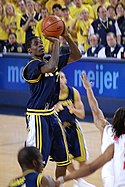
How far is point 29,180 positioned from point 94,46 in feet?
30.6

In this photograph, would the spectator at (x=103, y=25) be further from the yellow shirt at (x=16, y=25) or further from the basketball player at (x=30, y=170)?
the basketball player at (x=30, y=170)

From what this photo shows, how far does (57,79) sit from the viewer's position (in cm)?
733

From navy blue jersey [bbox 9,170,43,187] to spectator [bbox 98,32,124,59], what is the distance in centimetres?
888

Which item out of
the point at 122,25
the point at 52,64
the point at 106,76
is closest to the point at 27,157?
the point at 52,64

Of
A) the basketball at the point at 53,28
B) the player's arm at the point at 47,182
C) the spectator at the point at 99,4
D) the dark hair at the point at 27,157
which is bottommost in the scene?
the player's arm at the point at 47,182

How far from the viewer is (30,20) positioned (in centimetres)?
1557

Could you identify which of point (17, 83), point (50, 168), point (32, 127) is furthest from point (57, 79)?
point (17, 83)

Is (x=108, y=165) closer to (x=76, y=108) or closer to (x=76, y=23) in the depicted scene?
(x=76, y=108)

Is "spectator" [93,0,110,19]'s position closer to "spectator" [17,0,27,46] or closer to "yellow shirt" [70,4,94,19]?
"yellow shirt" [70,4,94,19]

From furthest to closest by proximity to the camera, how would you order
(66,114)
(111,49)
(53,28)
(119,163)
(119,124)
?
1. (111,49)
2. (66,114)
3. (53,28)
4. (119,124)
5. (119,163)

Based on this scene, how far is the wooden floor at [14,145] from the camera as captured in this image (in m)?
8.65

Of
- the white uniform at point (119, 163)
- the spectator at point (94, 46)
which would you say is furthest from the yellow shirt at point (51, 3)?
the white uniform at point (119, 163)

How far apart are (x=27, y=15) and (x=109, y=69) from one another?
12.1 feet

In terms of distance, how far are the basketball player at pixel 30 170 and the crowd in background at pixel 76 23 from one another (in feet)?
28.5
